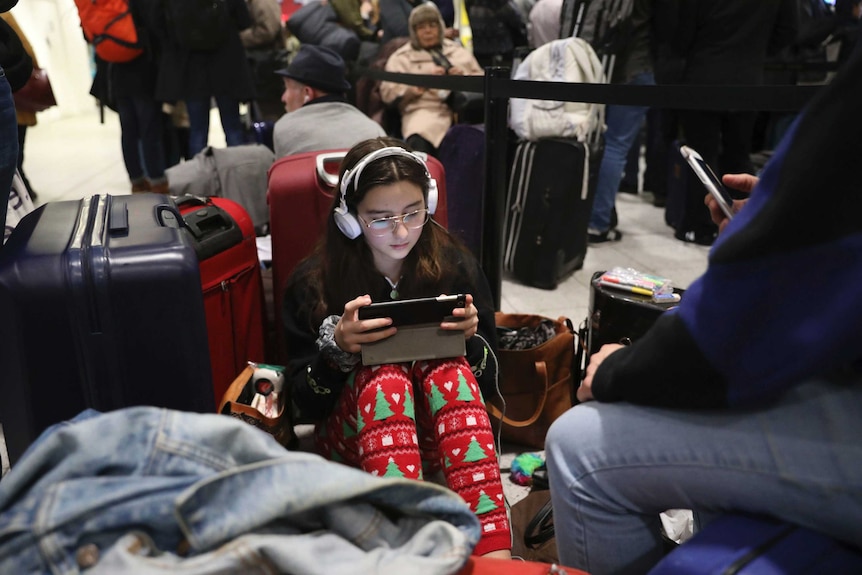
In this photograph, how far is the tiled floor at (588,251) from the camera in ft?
11.5

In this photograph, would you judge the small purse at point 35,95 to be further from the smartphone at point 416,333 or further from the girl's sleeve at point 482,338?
the smartphone at point 416,333

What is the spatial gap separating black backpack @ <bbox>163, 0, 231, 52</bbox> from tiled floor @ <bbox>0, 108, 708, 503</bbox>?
5.44 feet

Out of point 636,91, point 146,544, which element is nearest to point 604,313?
point 636,91

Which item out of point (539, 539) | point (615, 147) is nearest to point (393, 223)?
point (539, 539)

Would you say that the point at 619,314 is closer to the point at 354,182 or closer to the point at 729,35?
the point at 354,182

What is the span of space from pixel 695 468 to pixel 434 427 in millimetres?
856

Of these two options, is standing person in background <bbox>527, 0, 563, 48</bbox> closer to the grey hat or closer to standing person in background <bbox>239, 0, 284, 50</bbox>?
the grey hat

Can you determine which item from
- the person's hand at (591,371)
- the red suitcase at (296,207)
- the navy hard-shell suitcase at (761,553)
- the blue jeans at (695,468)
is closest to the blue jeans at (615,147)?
the red suitcase at (296,207)

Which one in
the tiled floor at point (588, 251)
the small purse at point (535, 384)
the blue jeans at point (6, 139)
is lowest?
the tiled floor at point (588, 251)

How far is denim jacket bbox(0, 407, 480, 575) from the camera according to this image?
838 millimetres

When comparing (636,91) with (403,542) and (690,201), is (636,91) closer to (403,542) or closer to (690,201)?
(403,542)

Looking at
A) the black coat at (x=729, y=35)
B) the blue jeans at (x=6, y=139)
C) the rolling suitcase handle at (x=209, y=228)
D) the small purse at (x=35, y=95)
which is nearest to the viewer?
the blue jeans at (x=6, y=139)

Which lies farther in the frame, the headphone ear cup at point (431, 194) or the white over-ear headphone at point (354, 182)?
the headphone ear cup at point (431, 194)

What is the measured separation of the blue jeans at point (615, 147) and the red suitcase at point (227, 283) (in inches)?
105
